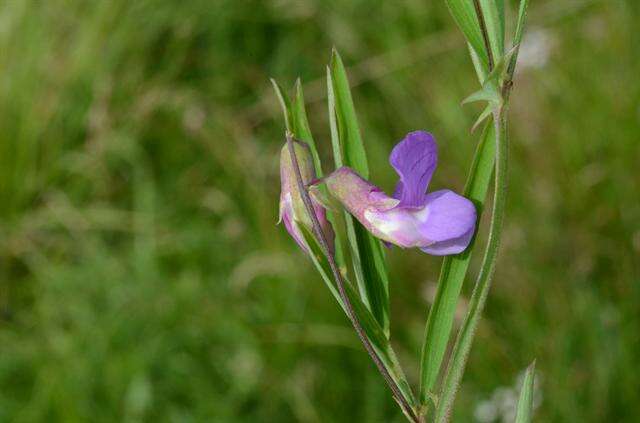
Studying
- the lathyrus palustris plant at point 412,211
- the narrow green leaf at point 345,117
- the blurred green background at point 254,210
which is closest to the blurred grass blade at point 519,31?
the lathyrus palustris plant at point 412,211

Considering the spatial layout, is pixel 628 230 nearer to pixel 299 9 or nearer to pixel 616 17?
pixel 616 17

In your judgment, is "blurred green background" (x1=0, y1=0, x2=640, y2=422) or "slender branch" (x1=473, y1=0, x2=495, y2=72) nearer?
"slender branch" (x1=473, y1=0, x2=495, y2=72)

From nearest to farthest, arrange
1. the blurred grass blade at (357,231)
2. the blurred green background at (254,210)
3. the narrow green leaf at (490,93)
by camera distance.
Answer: the narrow green leaf at (490,93) → the blurred grass blade at (357,231) → the blurred green background at (254,210)

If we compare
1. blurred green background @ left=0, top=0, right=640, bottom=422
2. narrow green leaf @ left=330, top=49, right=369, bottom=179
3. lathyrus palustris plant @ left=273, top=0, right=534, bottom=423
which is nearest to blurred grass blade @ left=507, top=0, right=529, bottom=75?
lathyrus palustris plant @ left=273, top=0, right=534, bottom=423

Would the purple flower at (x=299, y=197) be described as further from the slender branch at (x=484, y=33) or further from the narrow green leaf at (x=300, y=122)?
the slender branch at (x=484, y=33)

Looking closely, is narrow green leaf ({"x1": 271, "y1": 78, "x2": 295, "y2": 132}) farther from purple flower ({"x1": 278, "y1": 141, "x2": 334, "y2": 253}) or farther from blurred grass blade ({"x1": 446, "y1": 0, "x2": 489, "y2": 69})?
blurred grass blade ({"x1": 446, "y1": 0, "x2": 489, "y2": 69})

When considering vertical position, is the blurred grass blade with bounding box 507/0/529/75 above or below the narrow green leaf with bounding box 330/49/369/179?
above
